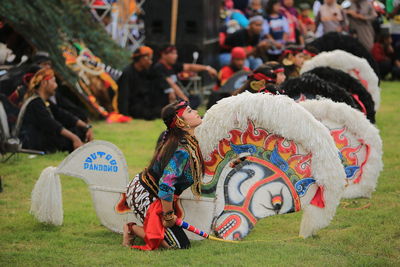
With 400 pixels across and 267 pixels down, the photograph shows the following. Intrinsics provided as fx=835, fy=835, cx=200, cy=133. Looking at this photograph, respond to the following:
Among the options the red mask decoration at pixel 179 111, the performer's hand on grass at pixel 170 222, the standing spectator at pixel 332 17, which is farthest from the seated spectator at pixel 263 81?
the standing spectator at pixel 332 17

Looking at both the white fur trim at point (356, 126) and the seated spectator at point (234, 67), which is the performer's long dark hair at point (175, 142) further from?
the seated spectator at point (234, 67)

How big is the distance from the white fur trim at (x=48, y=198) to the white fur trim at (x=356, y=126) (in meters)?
2.47

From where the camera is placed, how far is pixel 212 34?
15.1m

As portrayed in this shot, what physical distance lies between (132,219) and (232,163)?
35.6 inches

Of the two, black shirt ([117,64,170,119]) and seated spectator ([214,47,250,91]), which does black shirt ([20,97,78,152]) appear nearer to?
black shirt ([117,64,170,119])

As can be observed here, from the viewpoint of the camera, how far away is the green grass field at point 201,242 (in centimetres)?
591

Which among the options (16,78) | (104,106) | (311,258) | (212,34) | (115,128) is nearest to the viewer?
(311,258)

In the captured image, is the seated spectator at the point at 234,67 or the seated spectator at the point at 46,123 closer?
the seated spectator at the point at 46,123

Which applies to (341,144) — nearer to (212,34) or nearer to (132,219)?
(132,219)

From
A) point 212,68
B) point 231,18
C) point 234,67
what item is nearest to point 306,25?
point 231,18

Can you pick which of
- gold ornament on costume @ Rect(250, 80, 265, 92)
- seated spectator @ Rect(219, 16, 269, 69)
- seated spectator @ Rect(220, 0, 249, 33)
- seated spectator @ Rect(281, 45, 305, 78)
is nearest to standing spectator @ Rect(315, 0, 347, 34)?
seated spectator @ Rect(219, 16, 269, 69)

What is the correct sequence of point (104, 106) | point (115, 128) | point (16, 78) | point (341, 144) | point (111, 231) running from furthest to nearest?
1. point (104, 106)
2. point (115, 128)
3. point (16, 78)
4. point (341, 144)
5. point (111, 231)

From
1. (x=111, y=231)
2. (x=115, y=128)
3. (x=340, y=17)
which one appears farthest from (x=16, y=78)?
(x=340, y=17)

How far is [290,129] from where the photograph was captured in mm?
6230
